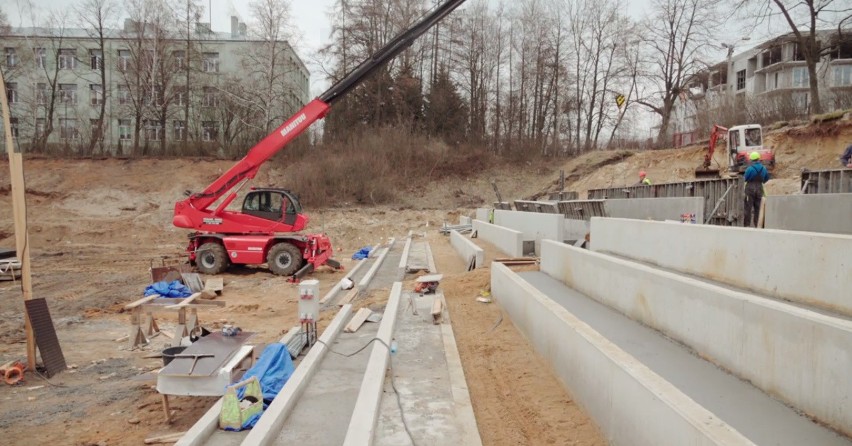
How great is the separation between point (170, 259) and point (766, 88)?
5736 cm

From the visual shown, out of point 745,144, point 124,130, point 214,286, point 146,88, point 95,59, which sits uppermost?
point 95,59

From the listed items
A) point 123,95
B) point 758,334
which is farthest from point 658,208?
point 123,95

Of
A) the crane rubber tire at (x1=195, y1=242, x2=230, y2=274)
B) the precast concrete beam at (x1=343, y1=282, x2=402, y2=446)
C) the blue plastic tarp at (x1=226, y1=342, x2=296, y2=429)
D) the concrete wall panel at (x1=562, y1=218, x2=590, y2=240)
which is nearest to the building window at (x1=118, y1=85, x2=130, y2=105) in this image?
the crane rubber tire at (x1=195, y1=242, x2=230, y2=274)

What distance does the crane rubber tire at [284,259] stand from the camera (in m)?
15.8

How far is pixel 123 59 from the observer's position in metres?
38.0

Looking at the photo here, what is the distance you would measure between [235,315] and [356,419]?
24.5 feet

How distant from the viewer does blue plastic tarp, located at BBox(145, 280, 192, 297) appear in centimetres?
1109

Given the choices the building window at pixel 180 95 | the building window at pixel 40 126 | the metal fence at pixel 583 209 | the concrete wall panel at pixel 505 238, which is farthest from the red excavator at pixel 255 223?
the building window at pixel 40 126

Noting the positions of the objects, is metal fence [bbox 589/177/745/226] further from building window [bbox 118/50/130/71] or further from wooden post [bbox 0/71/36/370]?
building window [bbox 118/50/130/71]

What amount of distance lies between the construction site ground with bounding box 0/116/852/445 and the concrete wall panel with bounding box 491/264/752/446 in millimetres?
213

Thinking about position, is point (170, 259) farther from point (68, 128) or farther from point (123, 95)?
point (68, 128)

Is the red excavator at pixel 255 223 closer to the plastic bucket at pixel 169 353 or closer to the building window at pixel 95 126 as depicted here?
the plastic bucket at pixel 169 353

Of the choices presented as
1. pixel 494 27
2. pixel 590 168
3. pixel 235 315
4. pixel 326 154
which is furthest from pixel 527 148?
pixel 235 315

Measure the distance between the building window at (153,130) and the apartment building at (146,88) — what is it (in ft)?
0.10
